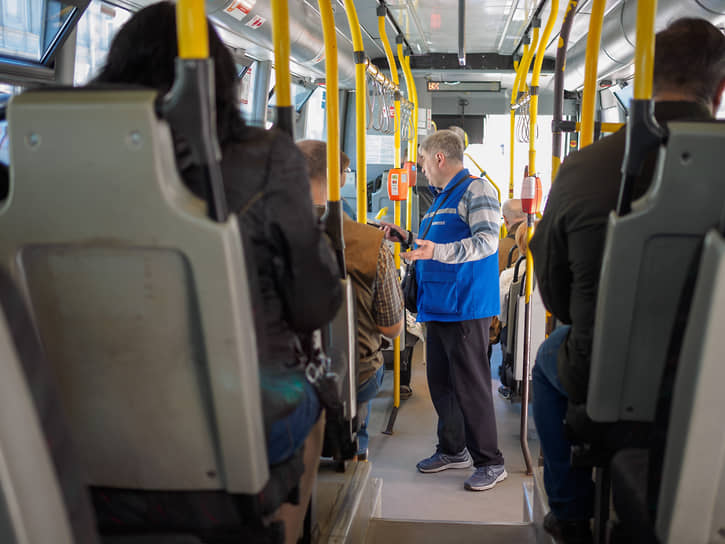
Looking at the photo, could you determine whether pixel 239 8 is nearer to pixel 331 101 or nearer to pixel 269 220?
pixel 331 101

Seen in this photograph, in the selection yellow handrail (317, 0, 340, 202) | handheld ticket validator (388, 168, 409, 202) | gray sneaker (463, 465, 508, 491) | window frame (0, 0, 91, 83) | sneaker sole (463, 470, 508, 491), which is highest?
window frame (0, 0, 91, 83)

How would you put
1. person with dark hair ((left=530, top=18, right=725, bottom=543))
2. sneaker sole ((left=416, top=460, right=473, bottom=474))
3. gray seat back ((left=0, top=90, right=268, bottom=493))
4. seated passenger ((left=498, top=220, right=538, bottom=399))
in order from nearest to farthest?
gray seat back ((left=0, top=90, right=268, bottom=493)) → person with dark hair ((left=530, top=18, right=725, bottom=543)) → sneaker sole ((left=416, top=460, right=473, bottom=474)) → seated passenger ((left=498, top=220, right=538, bottom=399))

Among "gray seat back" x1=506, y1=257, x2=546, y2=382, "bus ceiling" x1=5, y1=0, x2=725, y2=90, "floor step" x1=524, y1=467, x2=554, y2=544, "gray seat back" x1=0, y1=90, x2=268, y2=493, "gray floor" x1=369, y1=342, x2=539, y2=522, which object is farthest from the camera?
"gray seat back" x1=506, y1=257, x2=546, y2=382

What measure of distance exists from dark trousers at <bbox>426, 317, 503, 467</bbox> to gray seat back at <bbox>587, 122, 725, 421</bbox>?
1996 millimetres

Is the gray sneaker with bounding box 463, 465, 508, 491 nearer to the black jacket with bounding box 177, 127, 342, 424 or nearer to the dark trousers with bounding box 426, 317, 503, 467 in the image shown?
the dark trousers with bounding box 426, 317, 503, 467

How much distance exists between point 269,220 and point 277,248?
0.07m

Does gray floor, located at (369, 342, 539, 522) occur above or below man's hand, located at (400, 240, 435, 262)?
below

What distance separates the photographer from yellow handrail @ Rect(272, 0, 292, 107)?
170cm

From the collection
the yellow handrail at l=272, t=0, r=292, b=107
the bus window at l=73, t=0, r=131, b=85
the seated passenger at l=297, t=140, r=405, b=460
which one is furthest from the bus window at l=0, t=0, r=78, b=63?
the yellow handrail at l=272, t=0, r=292, b=107

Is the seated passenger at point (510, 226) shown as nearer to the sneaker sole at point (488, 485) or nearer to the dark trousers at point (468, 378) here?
the dark trousers at point (468, 378)

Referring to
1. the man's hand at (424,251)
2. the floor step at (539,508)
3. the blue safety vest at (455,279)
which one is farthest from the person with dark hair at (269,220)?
the blue safety vest at (455,279)

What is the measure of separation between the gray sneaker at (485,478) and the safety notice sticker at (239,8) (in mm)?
2970

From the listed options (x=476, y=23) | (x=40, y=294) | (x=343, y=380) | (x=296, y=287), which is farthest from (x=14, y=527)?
→ (x=476, y=23)

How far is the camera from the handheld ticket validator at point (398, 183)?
422 centimetres
